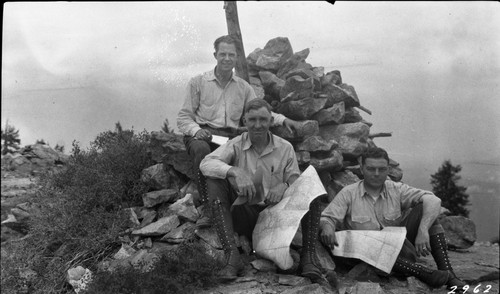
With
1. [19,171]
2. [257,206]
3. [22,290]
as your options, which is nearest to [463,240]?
[257,206]

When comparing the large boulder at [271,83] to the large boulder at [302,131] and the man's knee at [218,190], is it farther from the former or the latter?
the man's knee at [218,190]

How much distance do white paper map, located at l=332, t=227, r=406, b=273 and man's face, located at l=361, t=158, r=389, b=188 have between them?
540 mm

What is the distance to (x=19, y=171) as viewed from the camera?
11930 mm

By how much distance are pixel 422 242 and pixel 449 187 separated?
116 inches

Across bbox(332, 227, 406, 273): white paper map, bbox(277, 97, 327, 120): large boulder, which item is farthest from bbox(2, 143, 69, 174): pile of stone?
bbox(332, 227, 406, 273): white paper map

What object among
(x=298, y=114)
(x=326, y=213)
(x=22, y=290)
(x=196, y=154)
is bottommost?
(x=22, y=290)

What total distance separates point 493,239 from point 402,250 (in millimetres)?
3851

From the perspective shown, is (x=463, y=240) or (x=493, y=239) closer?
(x=463, y=240)

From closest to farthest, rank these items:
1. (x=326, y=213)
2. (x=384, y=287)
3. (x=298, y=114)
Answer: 1. (x=384, y=287)
2. (x=326, y=213)
3. (x=298, y=114)

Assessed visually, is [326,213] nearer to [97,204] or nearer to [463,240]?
[463,240]

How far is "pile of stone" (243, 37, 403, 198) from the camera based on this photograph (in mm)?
7562

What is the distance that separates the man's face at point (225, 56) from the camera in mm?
6496

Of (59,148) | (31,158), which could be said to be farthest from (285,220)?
(31,158)

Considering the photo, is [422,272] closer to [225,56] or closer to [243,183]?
[243,183]
